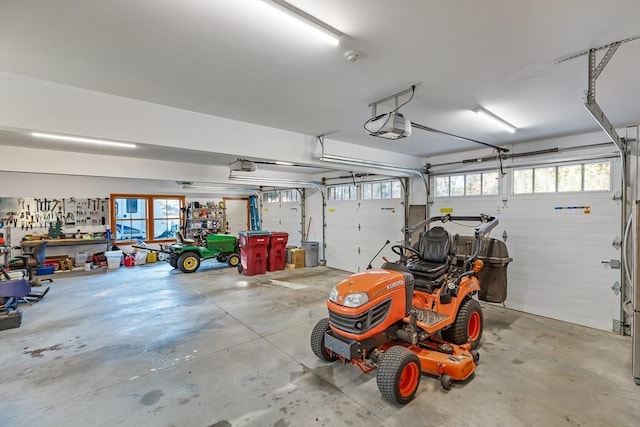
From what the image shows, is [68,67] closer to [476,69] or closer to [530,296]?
[476,69]

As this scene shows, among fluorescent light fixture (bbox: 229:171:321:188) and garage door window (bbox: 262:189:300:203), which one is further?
garage door window (bbox: 262:189:300:203)

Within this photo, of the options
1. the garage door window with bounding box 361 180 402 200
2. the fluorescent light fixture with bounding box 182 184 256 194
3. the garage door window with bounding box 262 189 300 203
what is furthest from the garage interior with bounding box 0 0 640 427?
the garage door window with bounding box 262 189 300 203

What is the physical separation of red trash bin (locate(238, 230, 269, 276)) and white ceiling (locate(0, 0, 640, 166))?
410cm

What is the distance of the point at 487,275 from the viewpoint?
390 cm

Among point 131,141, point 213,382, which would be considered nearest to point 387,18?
point 131,141

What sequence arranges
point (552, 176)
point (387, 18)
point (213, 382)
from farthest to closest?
1. point (552, 176)
2. point (213, 382)
3. point (387, 18)

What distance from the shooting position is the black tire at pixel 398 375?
2.21 m

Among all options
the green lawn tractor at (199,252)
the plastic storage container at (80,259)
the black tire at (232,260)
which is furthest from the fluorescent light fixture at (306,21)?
the plastic storage container at (80,259)

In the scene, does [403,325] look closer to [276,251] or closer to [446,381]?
[446,381]

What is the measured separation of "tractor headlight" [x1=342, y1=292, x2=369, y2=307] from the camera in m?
2.35

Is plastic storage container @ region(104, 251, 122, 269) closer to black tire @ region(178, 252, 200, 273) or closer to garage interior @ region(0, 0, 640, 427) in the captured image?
garage interior @ region(0, 0, 640, 427)

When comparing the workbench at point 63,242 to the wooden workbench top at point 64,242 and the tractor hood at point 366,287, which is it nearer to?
the wooden workbench top at point 64,242

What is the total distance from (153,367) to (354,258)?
16.3ft

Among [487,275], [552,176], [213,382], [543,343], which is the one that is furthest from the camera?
[552,176]
